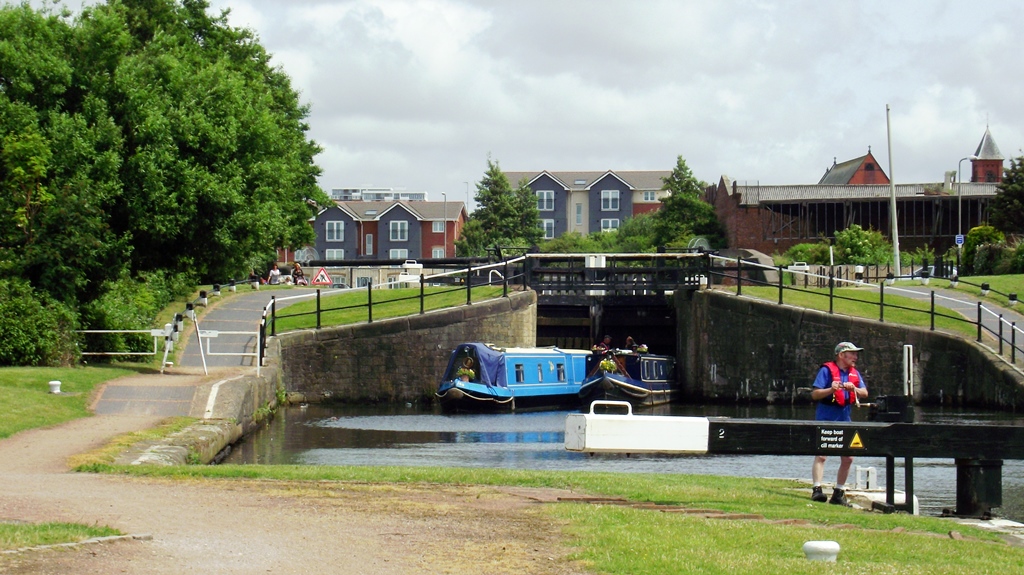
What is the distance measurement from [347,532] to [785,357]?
25.9m

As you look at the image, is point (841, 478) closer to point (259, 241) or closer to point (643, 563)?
point (643, 563)

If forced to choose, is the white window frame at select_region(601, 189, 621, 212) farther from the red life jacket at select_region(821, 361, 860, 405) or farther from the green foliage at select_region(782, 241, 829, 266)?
the red life jacket at select_region(821, 361, 860, 405)

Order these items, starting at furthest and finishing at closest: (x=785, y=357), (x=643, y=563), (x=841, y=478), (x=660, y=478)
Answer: (x=785, y=357), (x=660, y=478), (x=841, y=478), (x=643, y=563)

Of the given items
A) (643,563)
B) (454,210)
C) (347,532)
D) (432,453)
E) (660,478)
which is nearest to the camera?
(643,563)

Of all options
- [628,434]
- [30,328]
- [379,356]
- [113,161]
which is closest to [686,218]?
[379,356]

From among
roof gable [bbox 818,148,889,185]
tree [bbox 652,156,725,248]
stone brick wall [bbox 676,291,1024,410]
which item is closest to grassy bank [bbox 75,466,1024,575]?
stone brick wall [bbox 676,291,1024,410]

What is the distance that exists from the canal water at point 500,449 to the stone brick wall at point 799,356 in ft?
2.81

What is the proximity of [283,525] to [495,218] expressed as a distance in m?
79.5

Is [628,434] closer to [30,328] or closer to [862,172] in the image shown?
[30,328]

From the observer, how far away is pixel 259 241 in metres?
28.8

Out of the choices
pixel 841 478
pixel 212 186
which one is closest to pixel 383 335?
pixel 212 186

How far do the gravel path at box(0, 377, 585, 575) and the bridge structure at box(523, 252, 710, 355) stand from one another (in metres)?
25.9

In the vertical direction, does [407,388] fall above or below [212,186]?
below

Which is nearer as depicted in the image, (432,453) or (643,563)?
(643,563)
